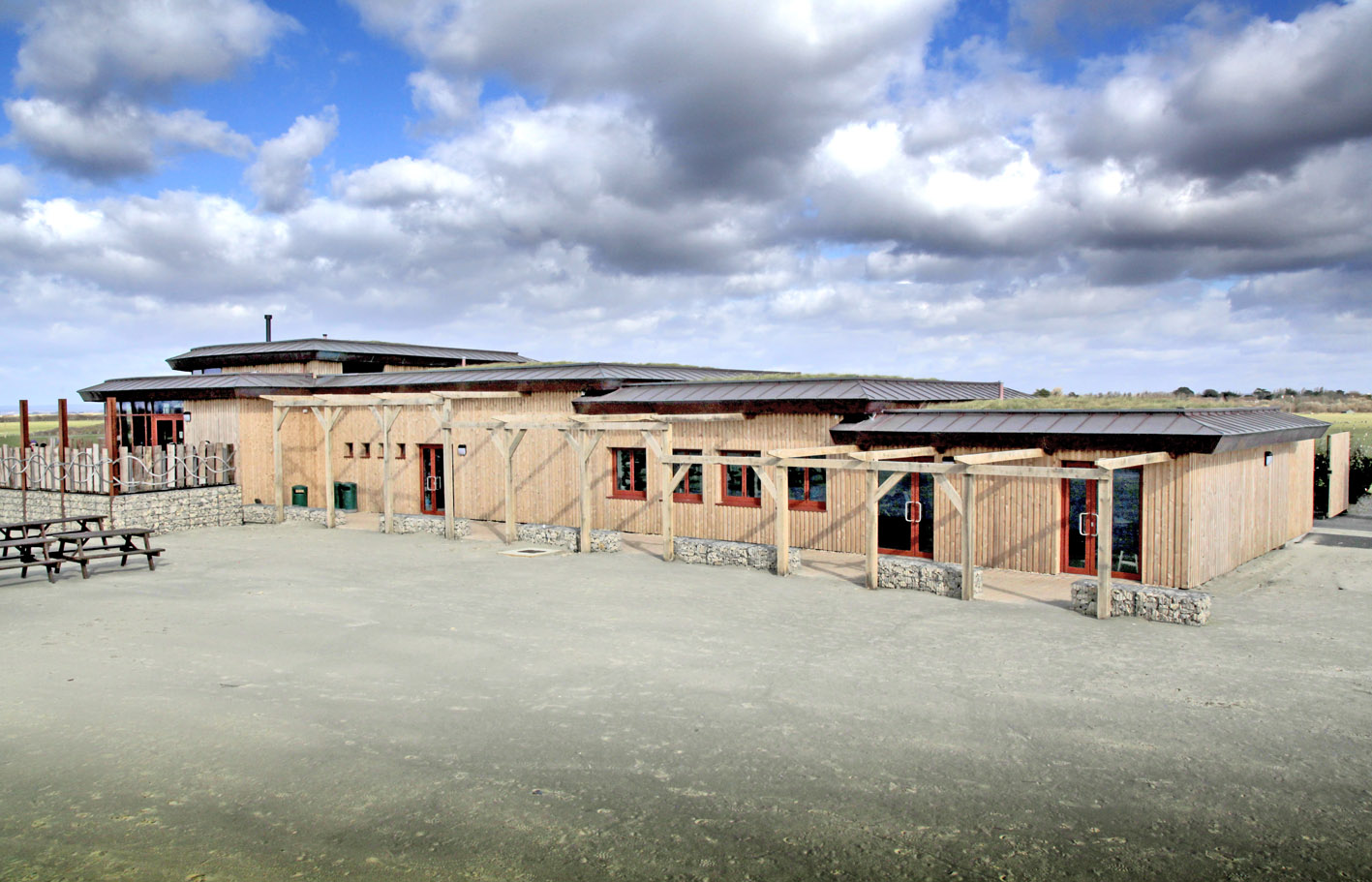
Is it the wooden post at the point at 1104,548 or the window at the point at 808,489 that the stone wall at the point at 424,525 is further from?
the wooden post at the point at 1104,548

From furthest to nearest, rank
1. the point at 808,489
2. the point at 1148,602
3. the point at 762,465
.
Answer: the point at 808,489 → the point at 762,465 → the point at 1148,602

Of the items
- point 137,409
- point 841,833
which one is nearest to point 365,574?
point 841,833

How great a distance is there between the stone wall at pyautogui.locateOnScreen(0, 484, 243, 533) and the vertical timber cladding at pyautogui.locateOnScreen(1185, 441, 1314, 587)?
22.4 meters

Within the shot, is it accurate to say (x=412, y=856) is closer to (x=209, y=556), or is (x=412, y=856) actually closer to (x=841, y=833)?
(x=841, y=833)

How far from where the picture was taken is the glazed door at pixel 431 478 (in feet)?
80.4

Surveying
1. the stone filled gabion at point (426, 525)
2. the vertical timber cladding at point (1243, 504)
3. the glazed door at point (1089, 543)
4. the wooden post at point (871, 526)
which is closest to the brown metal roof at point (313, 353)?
the stone filled gabion at point (426, 525)

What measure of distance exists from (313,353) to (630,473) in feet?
44.0

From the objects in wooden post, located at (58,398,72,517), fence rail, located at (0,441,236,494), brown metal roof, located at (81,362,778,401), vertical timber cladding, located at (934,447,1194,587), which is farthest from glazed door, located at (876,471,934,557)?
wooden post, located at (58,398,72,517)

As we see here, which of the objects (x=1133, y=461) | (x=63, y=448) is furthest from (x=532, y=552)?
(x=63, y=448)

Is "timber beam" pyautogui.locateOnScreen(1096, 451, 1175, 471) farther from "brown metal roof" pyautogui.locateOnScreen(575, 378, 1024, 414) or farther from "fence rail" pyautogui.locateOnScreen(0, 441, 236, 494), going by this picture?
"fence rail" pyautogui.locateOnScreen(0, 441, 236, 494)

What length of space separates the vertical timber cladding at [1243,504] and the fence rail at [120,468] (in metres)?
23.7

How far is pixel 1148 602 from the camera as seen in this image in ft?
39.5

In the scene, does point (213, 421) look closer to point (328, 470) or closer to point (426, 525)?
point (328, 470)

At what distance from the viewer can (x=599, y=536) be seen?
1878cm
